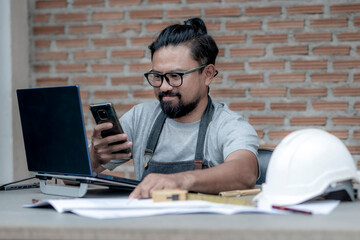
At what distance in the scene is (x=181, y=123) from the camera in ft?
6.92

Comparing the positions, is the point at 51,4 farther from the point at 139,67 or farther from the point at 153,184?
the point at 153,184

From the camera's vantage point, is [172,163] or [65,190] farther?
[172,163]

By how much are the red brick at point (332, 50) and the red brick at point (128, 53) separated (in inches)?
41.0

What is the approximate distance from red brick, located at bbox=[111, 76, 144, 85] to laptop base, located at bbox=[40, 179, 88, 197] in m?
1.70

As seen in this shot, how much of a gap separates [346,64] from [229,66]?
675 mm

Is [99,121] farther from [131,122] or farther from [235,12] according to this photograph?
[235,12]

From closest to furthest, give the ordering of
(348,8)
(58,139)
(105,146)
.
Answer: (58,139) < (105,146) < (348,8)

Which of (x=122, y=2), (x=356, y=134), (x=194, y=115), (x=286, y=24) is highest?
(x=122, y=2)

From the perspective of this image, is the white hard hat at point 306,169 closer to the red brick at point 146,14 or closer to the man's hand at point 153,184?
the man's hand at point 153,184

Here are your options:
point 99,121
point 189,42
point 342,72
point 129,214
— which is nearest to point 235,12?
point 342,72

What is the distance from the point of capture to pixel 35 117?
138 cm

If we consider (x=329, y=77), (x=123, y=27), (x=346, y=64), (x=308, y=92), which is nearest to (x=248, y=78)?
(x=308, y=92)

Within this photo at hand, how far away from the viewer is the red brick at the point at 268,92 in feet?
9.82

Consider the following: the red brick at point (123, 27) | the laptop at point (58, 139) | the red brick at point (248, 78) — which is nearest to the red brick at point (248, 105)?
the red brick at point (248, 78)
